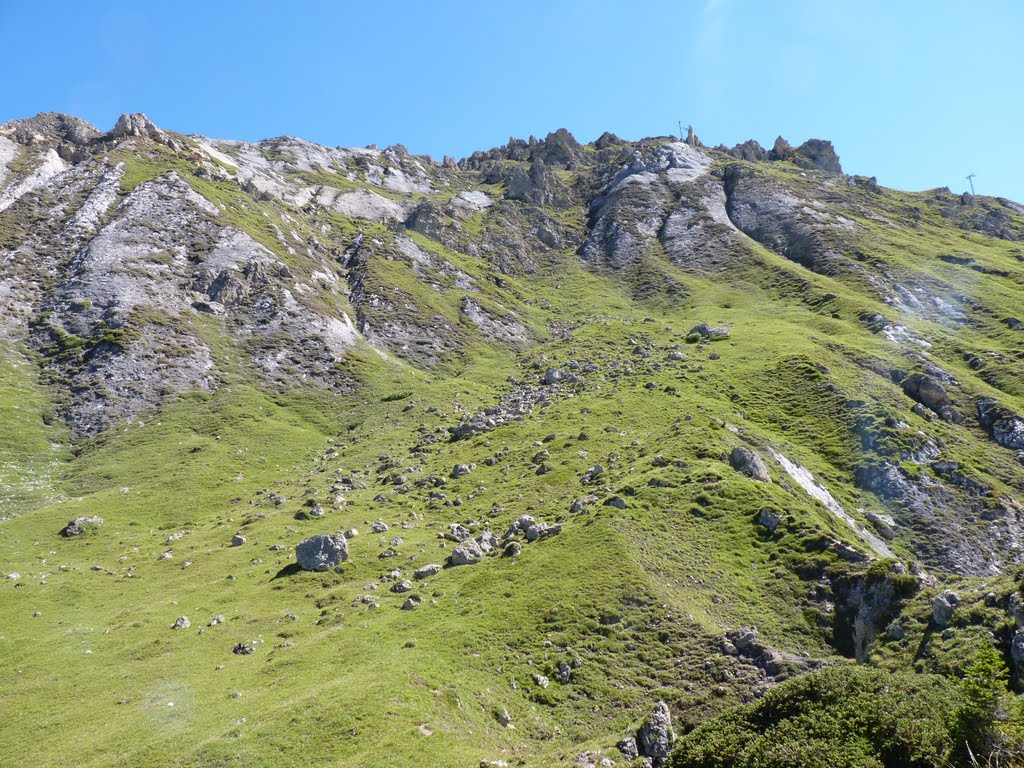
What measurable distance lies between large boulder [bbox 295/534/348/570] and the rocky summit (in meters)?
0.51

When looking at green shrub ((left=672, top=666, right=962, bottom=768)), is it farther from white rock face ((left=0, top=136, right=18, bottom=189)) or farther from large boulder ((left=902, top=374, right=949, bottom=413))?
white rock face ((left=0, top=136, right=18, bottom=189))

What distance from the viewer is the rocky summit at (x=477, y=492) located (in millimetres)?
26156

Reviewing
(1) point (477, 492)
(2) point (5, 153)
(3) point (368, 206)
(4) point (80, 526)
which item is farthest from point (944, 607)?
(3) point (368, 206)

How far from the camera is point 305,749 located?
23.7 meters

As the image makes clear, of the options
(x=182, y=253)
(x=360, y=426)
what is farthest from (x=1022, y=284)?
(x=182, y=253)

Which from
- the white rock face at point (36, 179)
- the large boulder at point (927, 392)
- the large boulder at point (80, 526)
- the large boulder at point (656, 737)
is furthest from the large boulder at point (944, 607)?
the white rock face at point (36, 179)

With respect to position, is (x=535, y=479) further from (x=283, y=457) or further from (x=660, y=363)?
(x=660, y=363)

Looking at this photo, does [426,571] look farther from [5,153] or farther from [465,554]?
[5,153]

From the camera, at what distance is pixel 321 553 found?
149 ft

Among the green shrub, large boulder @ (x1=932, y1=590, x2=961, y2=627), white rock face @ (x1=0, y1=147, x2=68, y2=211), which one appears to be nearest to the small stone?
the green shrub

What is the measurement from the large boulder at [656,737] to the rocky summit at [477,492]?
0.13 m

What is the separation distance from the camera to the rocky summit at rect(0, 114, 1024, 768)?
2616 cm

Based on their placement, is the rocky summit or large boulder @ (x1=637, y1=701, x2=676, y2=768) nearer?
large boulder @ (x1=637, y1=701, x2=676, y2=768)

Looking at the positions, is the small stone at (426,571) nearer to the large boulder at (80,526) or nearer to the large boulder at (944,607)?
the large boulder at (944,607)
